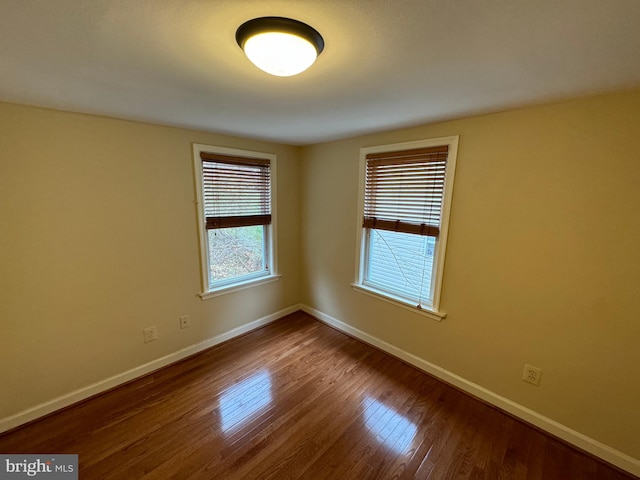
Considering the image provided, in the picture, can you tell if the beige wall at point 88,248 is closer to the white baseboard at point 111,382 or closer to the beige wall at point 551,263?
the white baseboard at point 111,382

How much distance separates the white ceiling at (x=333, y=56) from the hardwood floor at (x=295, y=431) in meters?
2.12

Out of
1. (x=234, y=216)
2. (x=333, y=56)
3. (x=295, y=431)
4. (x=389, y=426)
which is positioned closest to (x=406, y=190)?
(x=333, y=56)

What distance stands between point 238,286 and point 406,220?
6.13 feet

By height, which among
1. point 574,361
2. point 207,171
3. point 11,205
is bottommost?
point 574,361

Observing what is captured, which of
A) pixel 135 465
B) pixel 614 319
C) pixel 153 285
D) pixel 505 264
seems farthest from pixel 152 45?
pixel 614 319

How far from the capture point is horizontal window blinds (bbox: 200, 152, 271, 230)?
7.96 feet

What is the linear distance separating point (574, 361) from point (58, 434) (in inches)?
133

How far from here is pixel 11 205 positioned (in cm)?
157

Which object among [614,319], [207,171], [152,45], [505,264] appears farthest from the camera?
[207,171]

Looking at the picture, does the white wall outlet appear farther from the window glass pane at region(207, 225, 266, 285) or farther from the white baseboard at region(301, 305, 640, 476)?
the white baseboard at region(301, 305, 640, 476)

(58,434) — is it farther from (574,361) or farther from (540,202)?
(540,202)

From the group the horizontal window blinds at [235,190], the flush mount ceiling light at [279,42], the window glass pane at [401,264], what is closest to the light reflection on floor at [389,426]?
the window glass pane at [401,264]

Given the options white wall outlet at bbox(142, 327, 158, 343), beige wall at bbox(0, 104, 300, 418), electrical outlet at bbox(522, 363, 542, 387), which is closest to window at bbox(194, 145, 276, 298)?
beige wall at bbox(0, 104, 300, 418)

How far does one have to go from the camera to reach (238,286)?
275 centimetres
